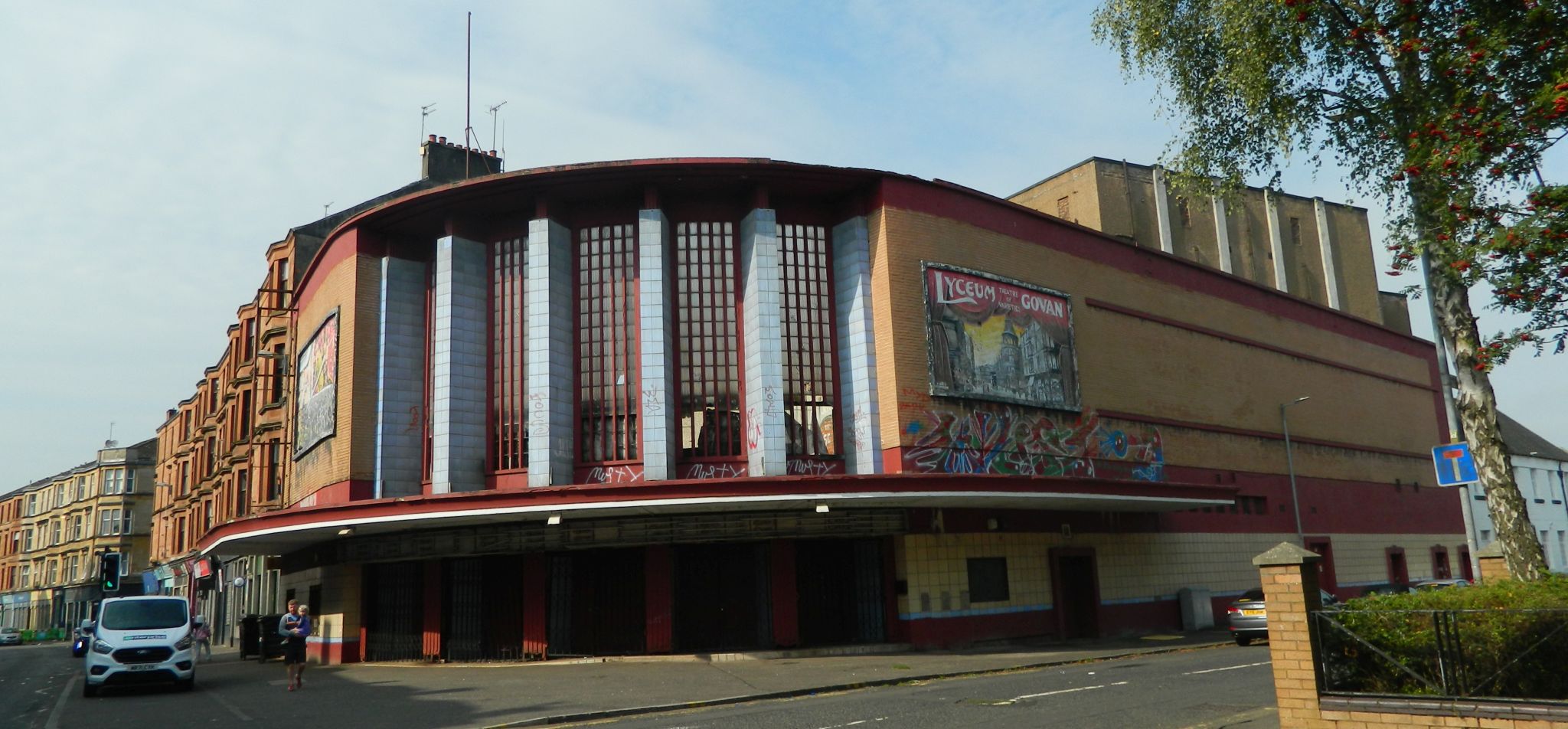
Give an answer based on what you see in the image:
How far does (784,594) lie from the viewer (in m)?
23.0

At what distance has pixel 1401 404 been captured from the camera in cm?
4191

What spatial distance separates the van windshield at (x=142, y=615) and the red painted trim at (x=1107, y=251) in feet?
53.4

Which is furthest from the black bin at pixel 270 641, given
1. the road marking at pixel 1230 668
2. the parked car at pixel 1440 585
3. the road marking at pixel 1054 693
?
the parked car at pixel 1440 585

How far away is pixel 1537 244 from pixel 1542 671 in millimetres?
4862

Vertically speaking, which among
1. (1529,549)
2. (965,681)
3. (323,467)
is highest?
(323,467)

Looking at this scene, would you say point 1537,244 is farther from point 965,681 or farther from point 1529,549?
point 965,681

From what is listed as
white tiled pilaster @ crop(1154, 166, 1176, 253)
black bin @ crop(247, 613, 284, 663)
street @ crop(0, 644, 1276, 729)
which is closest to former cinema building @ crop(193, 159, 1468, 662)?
black bin @ crop(247, 613, 284, 663)

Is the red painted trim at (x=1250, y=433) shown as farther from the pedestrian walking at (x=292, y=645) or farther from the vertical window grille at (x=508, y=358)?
the pedestrian walking at (x=292, y=645)

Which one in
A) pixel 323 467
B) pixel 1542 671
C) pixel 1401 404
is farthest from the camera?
pixel 1401 404

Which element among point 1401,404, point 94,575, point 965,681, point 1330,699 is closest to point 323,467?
point 965,681

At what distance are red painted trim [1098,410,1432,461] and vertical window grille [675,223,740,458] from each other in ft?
34.1

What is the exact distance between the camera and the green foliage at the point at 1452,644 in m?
9.07

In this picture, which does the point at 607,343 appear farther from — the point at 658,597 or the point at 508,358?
the point at 658,597

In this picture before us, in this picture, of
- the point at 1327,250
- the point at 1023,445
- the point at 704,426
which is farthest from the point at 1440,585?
the point at 1327,250
